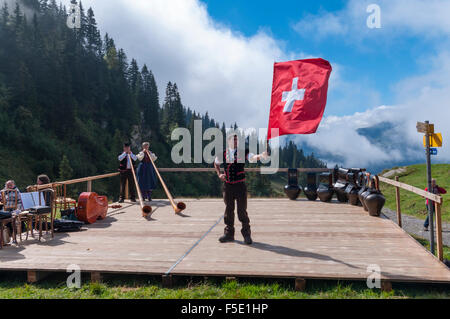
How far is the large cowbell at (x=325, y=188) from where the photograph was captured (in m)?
10.1

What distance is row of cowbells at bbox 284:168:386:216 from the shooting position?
25.6ft

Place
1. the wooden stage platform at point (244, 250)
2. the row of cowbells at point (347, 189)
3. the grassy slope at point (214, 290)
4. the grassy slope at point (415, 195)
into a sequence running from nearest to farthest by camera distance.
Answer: the grassy slope at point (214, 290) → the wooden stage platform at point (244, 250) → the row of cowbells at point (347, 189) → the grassy slope at point (415, 195)

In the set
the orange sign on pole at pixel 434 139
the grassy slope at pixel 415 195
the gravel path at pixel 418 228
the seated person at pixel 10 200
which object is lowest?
the gravel path at pixel 418 228

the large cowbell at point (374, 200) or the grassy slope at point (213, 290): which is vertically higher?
the large cowbell at point (374, 200)

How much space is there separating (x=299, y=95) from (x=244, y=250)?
286cm

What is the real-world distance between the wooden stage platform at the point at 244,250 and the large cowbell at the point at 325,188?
192cm

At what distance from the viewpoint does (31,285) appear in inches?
177

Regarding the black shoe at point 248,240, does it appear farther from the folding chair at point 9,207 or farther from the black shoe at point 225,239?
the folding chair at point 9,207

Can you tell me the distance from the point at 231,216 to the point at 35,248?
3351 mm

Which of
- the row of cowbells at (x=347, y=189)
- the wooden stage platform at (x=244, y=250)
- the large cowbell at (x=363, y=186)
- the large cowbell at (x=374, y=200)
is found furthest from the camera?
the large cowbell at (x=363, y=186)

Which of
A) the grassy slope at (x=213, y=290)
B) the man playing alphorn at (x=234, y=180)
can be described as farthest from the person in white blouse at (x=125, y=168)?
the grassy slope at (x=213, y=290)

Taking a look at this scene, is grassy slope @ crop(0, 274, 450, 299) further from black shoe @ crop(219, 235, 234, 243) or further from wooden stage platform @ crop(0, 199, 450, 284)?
black shoe @ crop(219, 235, 234, 243)

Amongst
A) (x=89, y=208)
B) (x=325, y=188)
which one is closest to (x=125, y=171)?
(x=89, y=208)
